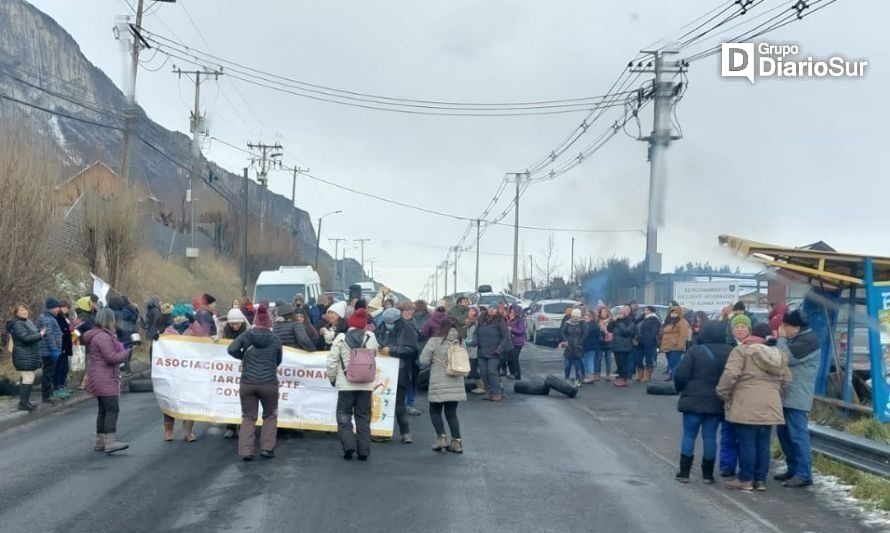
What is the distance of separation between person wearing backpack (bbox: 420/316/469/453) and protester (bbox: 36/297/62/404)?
287 inches

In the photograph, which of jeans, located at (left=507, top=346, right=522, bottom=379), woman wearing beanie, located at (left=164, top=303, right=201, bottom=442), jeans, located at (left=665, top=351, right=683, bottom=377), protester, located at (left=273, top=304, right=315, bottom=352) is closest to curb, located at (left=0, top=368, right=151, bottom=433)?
woman wearing beanie, located at (left=164, top=303, right=201, bottom=442)

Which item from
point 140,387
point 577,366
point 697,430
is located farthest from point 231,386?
point 577,366

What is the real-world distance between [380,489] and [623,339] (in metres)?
12.5

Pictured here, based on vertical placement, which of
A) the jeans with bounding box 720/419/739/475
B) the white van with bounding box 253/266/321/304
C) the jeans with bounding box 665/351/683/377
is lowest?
the jeans with bounding box 720/419/739/475

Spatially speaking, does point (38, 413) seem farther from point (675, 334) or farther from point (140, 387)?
point (675, 334)

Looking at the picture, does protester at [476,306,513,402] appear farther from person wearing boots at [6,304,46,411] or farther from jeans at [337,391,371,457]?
person wearing boots at [6,304,46,411]

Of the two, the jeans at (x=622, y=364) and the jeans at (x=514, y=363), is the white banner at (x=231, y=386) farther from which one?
the jeans at (x=622, y=364)

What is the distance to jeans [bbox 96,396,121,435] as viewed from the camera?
37.9 feet

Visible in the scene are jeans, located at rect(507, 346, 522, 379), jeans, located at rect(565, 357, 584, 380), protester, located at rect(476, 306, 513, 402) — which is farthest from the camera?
jeans, located at rect(565, 357, 584, 380)

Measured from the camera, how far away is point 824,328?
13.0m

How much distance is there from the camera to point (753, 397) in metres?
10.1

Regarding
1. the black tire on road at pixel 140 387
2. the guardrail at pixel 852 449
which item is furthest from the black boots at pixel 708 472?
the black tire on road at pixel 140 387

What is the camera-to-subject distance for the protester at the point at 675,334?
20812 millimetres

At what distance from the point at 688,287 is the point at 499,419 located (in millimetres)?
18613
